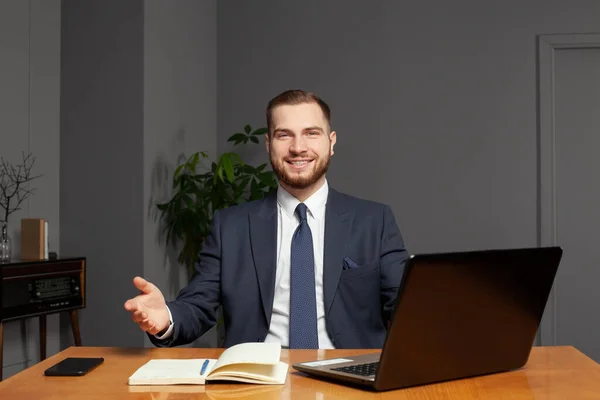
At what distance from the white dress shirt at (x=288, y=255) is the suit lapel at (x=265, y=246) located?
25 mm

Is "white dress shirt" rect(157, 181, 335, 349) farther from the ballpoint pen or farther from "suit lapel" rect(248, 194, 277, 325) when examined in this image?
the ballpoint pen

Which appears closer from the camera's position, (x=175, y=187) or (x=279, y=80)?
(x=175, y=187)

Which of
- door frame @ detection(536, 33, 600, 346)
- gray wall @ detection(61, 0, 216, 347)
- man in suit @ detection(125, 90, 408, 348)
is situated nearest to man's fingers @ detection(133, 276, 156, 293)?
man in suit @ detection(125, 90, 408, 348)

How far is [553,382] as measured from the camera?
53.1 inches

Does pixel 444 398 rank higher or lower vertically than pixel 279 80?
lower

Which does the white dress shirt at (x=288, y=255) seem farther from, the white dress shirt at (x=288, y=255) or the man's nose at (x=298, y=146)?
the man's nose at (x=298, y=146)

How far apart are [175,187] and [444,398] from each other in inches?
125

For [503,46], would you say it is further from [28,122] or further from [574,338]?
[28,122]

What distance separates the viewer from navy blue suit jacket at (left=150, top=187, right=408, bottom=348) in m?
2.01

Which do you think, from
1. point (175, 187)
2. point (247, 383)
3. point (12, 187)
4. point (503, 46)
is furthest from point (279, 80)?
point (247, 383)

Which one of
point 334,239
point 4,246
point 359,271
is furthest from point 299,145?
point 4,246

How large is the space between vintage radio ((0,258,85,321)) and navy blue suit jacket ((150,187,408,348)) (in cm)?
152

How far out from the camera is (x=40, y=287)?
11.2 feet

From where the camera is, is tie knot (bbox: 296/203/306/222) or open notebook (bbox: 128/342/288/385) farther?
tie knot (bbox: 296/203/306/222)
